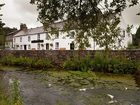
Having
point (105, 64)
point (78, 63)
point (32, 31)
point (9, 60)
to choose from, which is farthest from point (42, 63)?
point (32, 31)

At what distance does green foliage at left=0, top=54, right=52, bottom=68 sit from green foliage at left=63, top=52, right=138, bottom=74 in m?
3.52

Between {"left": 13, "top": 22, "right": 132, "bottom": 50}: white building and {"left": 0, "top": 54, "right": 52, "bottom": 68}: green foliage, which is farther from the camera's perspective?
{"left": 13, "top": 22, "right": 132, "bottom": 50}: white building

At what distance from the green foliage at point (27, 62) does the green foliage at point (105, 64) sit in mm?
3516

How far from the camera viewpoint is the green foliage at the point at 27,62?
1276 inches

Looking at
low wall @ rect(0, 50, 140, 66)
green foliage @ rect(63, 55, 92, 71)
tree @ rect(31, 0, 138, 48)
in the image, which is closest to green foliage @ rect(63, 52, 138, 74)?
green foliage @ rect(63, 55, 92, 71)

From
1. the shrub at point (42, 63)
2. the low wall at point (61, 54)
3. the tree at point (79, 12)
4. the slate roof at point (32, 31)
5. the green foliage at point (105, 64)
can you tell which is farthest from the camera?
the slate roof at point (32, 31)

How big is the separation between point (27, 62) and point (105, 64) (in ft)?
33.8

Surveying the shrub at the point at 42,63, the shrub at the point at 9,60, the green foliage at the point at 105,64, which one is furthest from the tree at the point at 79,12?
the shrub at the point at 9,60

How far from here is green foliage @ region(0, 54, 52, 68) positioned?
32.4 metres

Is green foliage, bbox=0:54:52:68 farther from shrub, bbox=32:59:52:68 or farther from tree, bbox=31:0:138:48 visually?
tree, bbox=31:0:138:48

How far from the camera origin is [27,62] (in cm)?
3416

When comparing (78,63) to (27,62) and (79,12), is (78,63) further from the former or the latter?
(79,12)

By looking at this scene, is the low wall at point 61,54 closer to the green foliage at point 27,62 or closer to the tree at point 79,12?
the green foliage at point 27,62

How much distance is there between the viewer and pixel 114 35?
26.4ft
